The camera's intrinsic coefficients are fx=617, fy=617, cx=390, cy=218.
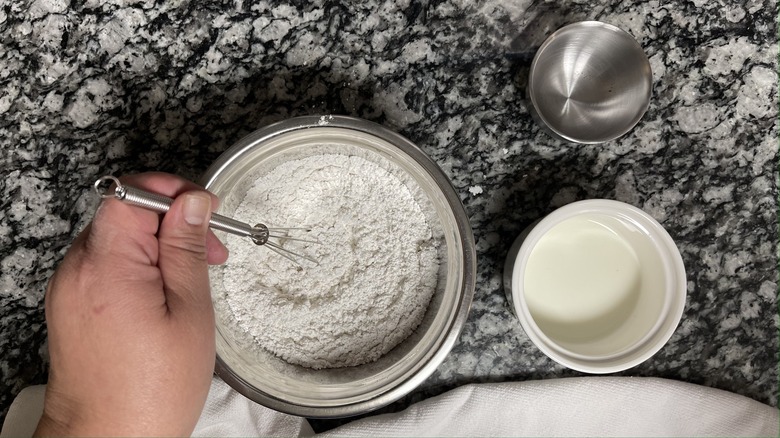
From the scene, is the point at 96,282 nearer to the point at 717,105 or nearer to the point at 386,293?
the point at 386,293

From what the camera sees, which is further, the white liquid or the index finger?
the white liquid

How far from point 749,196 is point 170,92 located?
2.82 ft

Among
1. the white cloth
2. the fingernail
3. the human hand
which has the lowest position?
the white cloth

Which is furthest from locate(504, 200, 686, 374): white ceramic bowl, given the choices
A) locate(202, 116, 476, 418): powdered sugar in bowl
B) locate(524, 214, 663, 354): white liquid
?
locate(202, 116, 476, 418): powdered sugar in bowl

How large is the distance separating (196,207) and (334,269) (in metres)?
0.20

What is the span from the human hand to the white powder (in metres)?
0.12

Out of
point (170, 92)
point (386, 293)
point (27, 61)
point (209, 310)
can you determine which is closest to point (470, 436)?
point (386, 293)

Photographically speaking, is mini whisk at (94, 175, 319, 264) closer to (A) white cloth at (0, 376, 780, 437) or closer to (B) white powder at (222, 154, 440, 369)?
(B) white powder at (222, 154, 440, 369)

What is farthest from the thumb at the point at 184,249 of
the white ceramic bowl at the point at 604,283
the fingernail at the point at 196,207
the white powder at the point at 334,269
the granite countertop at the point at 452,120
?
the white ceramic bowl at the point at 604,283

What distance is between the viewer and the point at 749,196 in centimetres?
92

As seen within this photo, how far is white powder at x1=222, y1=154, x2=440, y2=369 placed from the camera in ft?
2.52

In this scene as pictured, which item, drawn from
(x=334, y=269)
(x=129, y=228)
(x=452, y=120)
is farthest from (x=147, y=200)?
(x=452, y=120)

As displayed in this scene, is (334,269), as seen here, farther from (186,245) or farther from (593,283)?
(593,283)

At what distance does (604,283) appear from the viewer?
85cm
